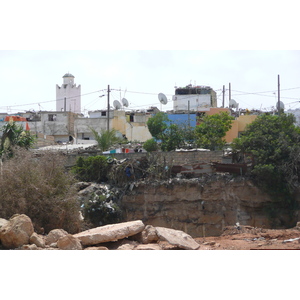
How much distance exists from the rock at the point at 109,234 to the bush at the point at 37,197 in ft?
8.86

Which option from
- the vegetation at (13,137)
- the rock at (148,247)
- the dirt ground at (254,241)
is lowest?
the dirt ground at (254,241)

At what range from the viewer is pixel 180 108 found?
50594mm

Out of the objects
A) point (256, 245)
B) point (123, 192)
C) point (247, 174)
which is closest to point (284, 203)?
point (247, 174)

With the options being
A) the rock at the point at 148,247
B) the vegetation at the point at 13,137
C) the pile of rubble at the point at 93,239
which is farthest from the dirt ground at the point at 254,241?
the vegetation at the point at 13,137

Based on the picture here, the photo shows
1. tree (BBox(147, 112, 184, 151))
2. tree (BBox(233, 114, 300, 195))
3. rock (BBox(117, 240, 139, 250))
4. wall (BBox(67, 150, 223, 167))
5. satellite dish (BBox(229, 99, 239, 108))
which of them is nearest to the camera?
rock (BBox(117, 240, 139, 250))

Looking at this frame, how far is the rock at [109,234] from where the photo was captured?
10.2 m

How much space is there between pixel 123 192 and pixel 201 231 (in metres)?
4.77

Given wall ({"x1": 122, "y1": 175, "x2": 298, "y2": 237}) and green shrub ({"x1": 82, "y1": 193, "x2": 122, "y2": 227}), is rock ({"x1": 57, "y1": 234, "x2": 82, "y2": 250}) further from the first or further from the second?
wall ({"x1": 122, "y1": 175, "x2": 298, "y2": 237})

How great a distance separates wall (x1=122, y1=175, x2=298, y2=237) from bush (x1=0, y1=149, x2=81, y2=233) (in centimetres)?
1129

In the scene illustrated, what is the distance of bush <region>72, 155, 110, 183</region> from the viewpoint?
2622cm

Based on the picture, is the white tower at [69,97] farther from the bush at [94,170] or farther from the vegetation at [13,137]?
the vegetation at [13,137]

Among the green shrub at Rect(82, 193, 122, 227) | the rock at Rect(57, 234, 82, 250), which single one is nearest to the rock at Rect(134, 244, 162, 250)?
the rock at Rect(57, 234, 82, 250)

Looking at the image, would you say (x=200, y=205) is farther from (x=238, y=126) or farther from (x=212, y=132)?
(x=238, y=126)

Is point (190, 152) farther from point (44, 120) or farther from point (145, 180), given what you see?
point (44, 120)
